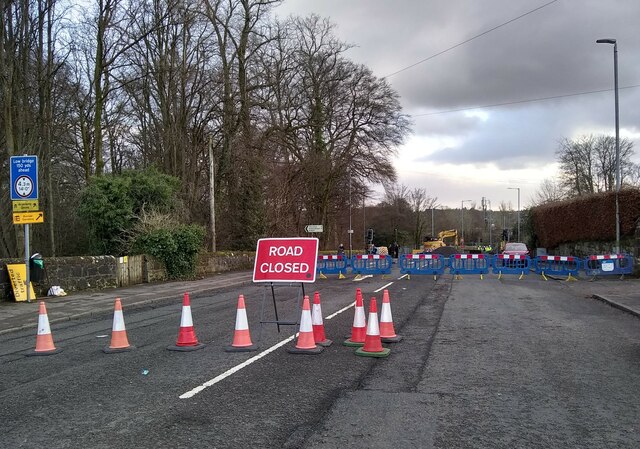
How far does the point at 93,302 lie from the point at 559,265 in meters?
19.5

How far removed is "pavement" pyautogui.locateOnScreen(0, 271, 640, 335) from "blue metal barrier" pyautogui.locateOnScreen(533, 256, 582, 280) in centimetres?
70

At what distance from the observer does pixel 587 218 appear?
28.5m

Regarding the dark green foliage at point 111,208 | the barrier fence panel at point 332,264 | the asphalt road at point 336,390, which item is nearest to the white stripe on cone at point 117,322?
the asphalt road at point 336,390

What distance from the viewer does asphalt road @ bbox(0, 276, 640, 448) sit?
4.52 metres

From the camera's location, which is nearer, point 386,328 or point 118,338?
point 118,338

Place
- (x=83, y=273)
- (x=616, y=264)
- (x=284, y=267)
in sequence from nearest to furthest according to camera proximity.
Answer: (x=284, y=267) → (x=83, y=273) → (x=616, y=264)

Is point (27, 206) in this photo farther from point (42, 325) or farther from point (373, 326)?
point (373, 326)

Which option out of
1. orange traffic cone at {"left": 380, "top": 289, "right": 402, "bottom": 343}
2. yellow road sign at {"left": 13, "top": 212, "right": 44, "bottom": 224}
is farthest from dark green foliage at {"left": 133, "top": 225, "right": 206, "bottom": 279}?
orange traffic cone at {"left": 380, "top": 289, "right": 402, "bottom": 343}

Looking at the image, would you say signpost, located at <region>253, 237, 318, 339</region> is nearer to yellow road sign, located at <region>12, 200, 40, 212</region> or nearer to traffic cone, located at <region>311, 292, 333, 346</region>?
traffic cone, located at <region>311, 292, 333, 346</region>

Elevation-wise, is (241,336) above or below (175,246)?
below

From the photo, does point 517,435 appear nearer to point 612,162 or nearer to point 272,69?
point 272,69

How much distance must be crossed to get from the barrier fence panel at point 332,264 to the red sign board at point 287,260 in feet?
54.1

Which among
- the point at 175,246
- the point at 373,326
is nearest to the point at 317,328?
the point at 373,326

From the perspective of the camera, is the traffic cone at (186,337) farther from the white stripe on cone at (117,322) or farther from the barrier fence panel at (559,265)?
the barrier fence panel at (559,265)
